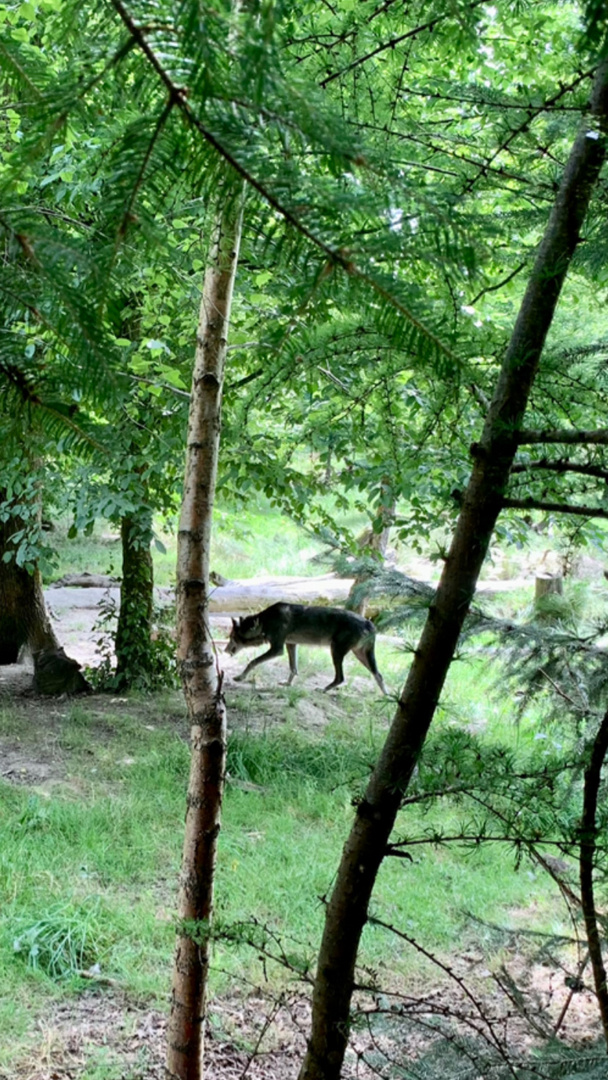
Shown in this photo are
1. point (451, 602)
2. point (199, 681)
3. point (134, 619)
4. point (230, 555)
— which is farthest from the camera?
point (230, 555)

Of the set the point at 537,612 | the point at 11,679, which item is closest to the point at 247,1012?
the point at 537,612

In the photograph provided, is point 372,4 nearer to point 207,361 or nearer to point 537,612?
point 207,361

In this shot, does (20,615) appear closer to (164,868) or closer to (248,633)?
(248,633)

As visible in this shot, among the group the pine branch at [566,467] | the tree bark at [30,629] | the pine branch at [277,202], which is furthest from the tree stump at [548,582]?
the pine branch at [277,202]

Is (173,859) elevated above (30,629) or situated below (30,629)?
below

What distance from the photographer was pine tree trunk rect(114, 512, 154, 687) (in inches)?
322

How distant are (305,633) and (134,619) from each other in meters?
1.95

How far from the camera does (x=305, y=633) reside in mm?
9289

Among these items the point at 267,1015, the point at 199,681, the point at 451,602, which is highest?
the point at 451,602

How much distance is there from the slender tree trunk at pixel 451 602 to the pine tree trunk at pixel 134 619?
6.72m

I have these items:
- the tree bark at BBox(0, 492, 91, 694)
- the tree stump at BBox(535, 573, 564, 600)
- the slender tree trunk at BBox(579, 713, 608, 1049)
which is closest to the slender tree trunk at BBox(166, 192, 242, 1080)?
the slender tree trunk at BBox(579, 713, 608, 1049)

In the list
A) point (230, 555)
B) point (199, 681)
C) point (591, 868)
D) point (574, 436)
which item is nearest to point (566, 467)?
point (574, 436)

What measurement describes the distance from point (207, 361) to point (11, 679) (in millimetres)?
6889

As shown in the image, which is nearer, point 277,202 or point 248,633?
point 277,202
